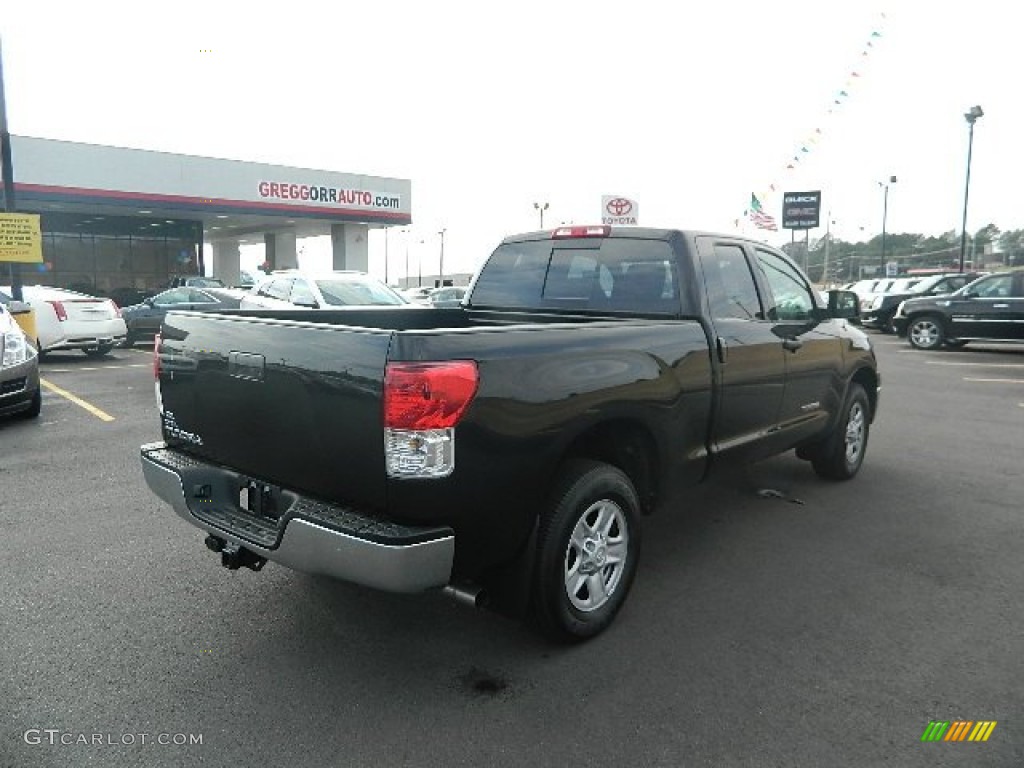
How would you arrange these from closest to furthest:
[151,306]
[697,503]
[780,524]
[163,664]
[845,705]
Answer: [845,705] < [163,664] < [780,524] < [697,503] < [151,306]

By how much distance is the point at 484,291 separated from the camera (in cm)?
499

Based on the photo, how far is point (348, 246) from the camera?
3509cm

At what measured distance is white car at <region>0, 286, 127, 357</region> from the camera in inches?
517

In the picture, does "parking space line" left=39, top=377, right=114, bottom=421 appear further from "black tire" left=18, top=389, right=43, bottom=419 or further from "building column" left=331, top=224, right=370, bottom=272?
"building column" left=331, top=224, right=370, bottom=272

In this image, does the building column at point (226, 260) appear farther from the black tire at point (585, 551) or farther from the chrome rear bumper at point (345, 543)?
the black tire at point (585, 551)

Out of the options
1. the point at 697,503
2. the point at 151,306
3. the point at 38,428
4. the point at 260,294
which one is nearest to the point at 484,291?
the point at 697,503

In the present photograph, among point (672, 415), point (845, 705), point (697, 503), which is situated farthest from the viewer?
point (697, 503)

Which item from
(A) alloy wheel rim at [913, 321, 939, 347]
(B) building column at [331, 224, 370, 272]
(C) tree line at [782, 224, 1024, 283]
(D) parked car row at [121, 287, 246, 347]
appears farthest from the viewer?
(C) tree line at [782, 224, 1024, 283]

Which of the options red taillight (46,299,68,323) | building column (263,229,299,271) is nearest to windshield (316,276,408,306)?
red taillight (46,299,68,323)

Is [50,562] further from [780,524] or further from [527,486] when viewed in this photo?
[780,524]

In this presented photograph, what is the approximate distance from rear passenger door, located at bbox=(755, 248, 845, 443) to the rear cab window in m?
0.94

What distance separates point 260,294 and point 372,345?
38.7 ft

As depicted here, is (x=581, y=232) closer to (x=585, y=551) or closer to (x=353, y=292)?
(x=585, y=551)

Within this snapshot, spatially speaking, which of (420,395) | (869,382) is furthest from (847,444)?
(420,395)
